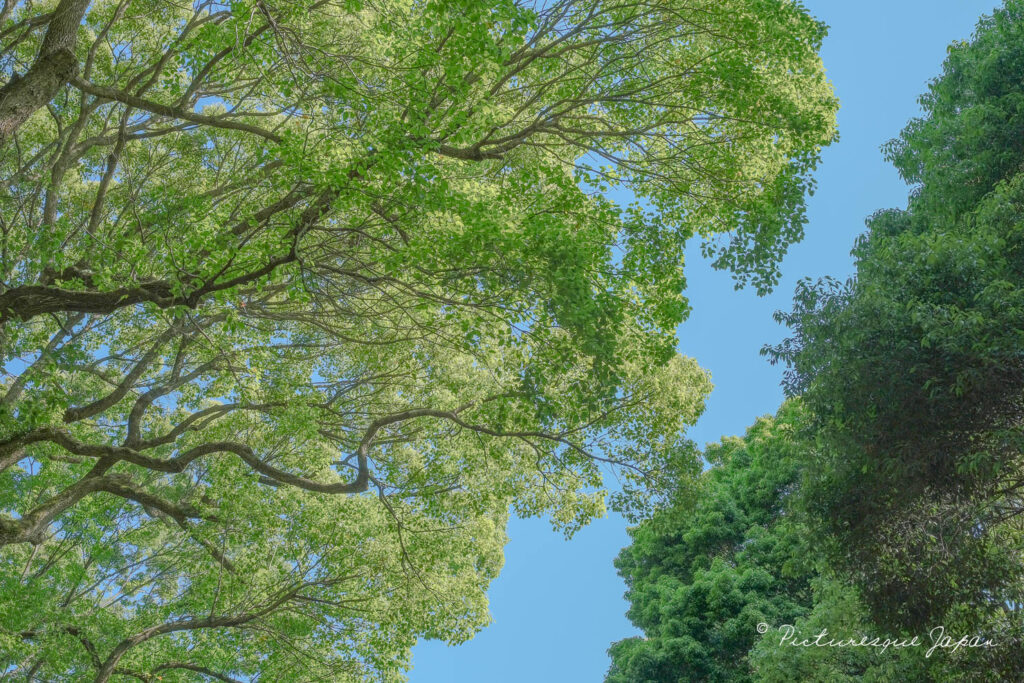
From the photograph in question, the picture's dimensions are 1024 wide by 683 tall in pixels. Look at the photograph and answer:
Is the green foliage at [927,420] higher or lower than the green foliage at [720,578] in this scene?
lower

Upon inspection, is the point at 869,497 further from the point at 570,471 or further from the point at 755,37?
the point at 755,37

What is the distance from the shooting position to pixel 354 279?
33.5 feet

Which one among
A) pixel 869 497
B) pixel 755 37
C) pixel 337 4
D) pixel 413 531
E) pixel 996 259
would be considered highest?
pixel 337 4

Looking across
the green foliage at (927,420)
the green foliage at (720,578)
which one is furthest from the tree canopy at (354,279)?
the green foliage at (720,578)

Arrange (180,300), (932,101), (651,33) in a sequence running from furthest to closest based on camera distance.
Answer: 1. (932,101)
2. (651,33)
3. (180,300)

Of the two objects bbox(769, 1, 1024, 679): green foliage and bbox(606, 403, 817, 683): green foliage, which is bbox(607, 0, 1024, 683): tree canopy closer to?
bbox(769, 1, 1024, 679): green foliage

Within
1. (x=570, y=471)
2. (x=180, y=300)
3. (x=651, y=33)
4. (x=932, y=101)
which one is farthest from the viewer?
(x=932, y=101)

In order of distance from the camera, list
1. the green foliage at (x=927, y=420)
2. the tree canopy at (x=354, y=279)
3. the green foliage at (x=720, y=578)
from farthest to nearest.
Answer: the green foliage at (x=720, y=578), the green foliage at (x=927, y=420), the tree canopy at (x=354, y=279)

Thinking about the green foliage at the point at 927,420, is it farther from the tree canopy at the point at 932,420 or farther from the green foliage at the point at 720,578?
Answer: the green foliage at the point at 720,578

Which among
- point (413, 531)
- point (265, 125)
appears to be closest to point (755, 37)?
Answer: point (265, 125)

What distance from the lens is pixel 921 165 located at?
14.4 metres

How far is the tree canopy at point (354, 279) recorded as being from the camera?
7.96 meters

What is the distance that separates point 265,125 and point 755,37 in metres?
6.80

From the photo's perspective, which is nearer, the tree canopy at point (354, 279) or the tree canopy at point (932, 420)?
the tree canopy at point (354, 279)
